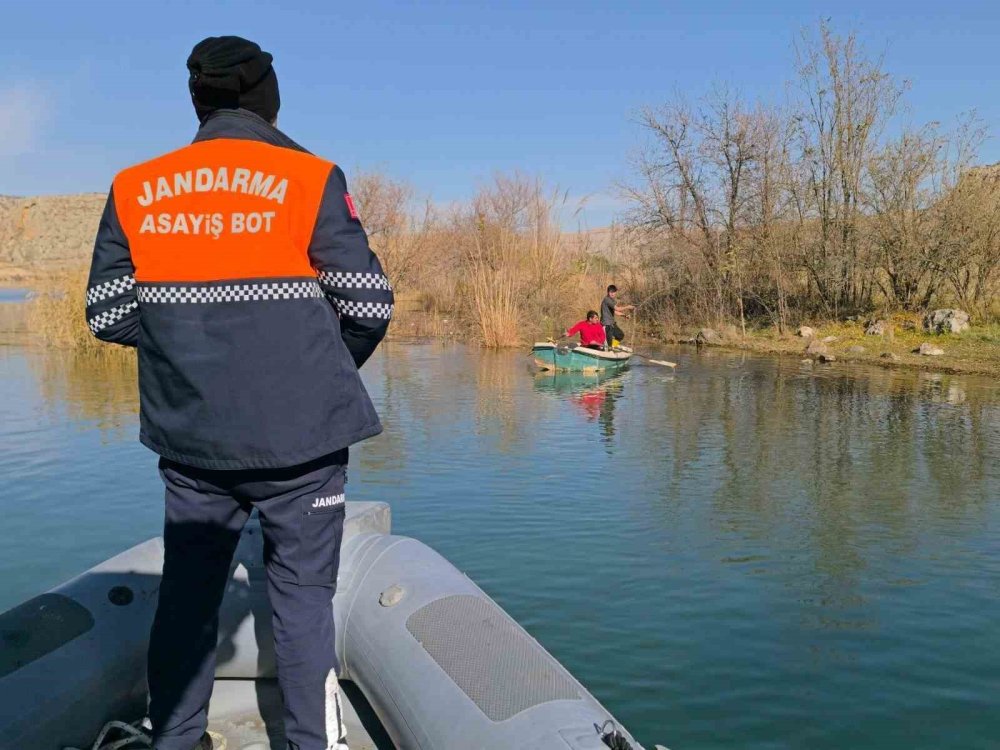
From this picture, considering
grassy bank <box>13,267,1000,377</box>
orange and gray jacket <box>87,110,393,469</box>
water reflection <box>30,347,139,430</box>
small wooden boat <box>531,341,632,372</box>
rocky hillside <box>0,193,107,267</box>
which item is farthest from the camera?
rocky hillside <box>0,193,107,267</box>

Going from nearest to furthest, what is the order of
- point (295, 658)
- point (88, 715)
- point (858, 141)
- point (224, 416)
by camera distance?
point (224, 416) → point (295, 658) → point (88, 715) → point (858, 141)

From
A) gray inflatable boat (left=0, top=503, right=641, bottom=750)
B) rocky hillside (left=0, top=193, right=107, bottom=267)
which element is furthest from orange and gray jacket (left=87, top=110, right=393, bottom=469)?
rocky hillside (left=0, top=193, right=107, bottom=267)

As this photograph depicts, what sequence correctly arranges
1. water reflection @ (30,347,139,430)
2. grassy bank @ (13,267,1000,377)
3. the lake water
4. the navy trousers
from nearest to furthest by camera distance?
the navy trousers
the lake water
water reflection @ (30,347,139,430)
grassy bank @ (13,267,1000,377)

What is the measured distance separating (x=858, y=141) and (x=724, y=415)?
14556mm

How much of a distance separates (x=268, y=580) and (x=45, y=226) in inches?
4084

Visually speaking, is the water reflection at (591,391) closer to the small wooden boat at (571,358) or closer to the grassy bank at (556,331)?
the small wooden boat at (571,358)

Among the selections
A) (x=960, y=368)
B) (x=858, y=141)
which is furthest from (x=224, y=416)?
(x=858, y=141)

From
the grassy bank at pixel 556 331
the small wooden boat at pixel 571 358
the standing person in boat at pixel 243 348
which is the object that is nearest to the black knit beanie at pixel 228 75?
the standing person in boat at pixel 243 348

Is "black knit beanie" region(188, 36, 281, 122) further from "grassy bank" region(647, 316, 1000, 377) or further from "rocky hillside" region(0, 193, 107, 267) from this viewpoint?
"rocky hillside" region(0, 193, 107, 267)

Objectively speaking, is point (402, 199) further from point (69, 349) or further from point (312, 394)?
point (312, 394)

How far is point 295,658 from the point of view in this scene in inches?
95.7

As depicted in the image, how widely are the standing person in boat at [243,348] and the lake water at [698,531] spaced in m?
1.94

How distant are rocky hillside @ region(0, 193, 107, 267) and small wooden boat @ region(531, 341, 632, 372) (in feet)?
247

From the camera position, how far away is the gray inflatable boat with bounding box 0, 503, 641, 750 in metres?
2.43
